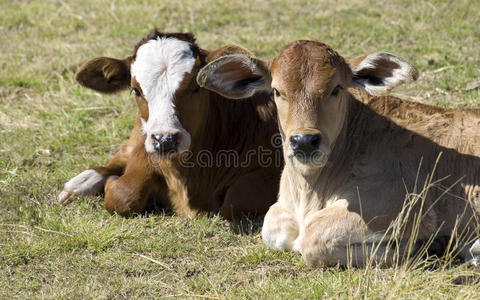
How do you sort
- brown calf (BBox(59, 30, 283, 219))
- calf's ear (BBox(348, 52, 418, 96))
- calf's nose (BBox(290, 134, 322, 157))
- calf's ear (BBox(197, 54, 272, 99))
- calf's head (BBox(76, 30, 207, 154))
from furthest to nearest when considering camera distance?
brown calf (BBox(59, 30, 283, 219)) < calf's head (BBox(76, 30, 207, 154)) < calf's ear (BBox(197, 54, 272, 99)) < calf's ear (BBox(348, 52, 418, 96)) < calf's nose (BBox(290, 134, 322, 157))

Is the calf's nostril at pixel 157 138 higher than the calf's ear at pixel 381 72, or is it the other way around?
the calf's ear at pixel 381 72

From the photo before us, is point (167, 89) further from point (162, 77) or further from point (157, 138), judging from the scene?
point (157, 138)

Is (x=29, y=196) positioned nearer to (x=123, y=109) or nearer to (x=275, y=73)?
(x=123, y=109)

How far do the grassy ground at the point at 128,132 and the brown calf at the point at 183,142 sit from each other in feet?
1.10

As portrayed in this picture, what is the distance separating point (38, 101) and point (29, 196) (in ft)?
8.87

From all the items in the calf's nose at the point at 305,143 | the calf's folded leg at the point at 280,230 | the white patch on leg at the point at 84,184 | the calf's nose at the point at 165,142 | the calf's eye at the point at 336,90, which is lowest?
the white patch on leg at the point at 84,184

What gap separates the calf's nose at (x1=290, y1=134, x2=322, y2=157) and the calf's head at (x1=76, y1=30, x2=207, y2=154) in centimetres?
153

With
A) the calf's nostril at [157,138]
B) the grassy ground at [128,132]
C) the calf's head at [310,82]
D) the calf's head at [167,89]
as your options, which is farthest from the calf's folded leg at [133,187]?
the calf's head at [310,82]

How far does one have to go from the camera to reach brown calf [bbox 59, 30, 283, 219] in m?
7.01

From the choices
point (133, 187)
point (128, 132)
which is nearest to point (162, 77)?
point (133, 187)

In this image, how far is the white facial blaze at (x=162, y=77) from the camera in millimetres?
6855

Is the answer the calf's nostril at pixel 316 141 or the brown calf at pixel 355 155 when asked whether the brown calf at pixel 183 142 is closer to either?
the brown calf at pixel 355 155

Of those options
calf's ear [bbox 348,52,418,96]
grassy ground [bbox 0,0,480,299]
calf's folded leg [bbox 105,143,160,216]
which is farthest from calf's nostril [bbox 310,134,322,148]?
calf's folded leg [bbox 105,143,160,216]

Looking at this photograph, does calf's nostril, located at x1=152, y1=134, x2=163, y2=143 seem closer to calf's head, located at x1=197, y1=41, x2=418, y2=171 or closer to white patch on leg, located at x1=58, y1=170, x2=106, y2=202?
calf's head, located at x1=197, y1=41, x2=418, y2=171
